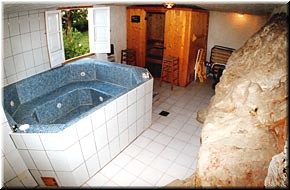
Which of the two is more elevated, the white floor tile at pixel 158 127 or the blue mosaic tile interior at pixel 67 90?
the blue mosaic tile interior at pixel 67 90

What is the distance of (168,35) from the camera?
607 centimetres

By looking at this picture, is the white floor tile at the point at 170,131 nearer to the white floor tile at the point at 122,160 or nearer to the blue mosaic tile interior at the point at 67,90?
the white floor tile at the point at 122,160

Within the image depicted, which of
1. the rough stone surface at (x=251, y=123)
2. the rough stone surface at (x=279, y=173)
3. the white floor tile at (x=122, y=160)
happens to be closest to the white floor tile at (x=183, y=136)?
the white floor tile at (x=122, y=160)

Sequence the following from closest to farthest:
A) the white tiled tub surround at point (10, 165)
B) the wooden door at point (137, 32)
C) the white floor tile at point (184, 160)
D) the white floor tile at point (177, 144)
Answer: the white tiled tub surround at point (10, 165) → the white floor tile at point (184, 160) → the white floor tile at point (177, 144) → the wooden door at point (137, 32)

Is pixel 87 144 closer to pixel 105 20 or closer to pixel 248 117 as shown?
pixel 248 117

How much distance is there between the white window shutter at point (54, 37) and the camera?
14.3 feet

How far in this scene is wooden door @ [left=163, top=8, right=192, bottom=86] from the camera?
18.5 ft

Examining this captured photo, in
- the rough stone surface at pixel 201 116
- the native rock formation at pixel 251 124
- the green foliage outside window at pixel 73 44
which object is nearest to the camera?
the native rock formation at pixel 251 124

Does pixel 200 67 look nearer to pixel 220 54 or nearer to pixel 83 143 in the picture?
pixel 220 54

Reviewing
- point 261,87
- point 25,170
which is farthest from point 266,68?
point 25,170

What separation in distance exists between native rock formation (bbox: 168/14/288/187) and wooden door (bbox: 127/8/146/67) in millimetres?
3823

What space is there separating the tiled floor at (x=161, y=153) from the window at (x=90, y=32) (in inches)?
84.4

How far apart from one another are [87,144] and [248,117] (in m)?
2.15

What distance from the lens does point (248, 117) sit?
236 centimetres
